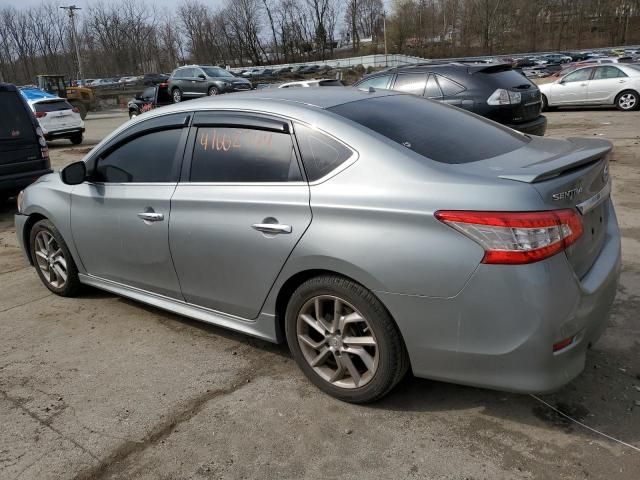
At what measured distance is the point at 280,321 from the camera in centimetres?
317

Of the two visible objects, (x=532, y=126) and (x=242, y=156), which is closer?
(x=242, y=156)

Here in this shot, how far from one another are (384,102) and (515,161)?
3.12ft

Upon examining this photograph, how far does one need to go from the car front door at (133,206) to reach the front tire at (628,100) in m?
16.7

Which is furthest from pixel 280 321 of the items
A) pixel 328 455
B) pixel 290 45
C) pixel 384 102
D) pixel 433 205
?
pixel 290 45

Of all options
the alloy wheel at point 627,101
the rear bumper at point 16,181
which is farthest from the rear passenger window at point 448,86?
the alloy wheel at point 627,101

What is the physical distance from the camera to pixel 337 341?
2.90 m

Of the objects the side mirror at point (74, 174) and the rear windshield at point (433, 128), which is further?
the side mirror at point (74, 174)

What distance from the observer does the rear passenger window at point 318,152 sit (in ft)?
9.36

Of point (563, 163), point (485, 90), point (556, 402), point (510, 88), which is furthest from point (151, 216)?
point (510, 88)

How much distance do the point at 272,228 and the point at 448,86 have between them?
20.4ft

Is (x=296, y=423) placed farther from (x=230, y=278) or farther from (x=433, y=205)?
(x=433, y=205)

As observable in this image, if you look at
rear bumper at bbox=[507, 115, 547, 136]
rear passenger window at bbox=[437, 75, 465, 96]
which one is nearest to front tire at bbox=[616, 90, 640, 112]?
rear bumper at bbox=[507, 115, 547, 136]

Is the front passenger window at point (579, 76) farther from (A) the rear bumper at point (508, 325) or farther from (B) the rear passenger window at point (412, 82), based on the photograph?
(A) the rear bumper at point (508, 325)

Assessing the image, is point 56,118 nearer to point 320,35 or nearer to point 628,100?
point 628,100
